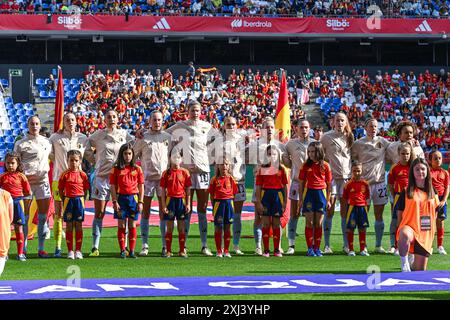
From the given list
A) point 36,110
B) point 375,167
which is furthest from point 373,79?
point 375,167

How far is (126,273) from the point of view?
39.3 ft

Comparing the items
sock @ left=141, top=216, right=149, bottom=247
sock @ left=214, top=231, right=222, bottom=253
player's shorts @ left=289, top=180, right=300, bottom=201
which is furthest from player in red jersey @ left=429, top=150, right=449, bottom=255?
sock @ left=141, top=216, right=149, bottom=247

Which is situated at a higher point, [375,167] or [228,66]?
[228,66]

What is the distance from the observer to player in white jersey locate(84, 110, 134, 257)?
14055mm

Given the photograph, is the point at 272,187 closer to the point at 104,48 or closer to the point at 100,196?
the point at 100,196

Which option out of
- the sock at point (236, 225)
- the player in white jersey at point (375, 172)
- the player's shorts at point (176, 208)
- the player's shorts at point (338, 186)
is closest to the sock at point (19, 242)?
the player's shorts at point (176, 208)

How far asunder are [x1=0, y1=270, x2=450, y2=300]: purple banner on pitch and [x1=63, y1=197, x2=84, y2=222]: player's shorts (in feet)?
9.38

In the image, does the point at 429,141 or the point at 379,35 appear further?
the point at 379,35

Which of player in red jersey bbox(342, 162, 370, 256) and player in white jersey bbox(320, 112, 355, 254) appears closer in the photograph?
player in red jersey bbox(342, 162, 370, 256)

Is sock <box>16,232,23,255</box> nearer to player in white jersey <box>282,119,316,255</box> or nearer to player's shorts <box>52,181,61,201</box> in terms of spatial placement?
player's shorts <box>52,181,61,201</box>

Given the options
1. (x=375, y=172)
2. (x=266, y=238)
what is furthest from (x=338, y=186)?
(x=266, y=238)

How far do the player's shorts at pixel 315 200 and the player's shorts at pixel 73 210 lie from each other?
123 inches

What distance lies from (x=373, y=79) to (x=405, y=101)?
4278 mm
